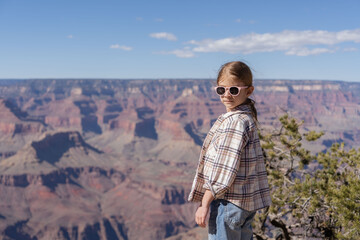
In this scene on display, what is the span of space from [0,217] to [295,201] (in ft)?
318

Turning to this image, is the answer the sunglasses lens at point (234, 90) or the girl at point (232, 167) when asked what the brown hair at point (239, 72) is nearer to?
the girl at point (232, 167)

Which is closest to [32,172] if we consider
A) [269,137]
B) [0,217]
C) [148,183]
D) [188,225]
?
[0,217]

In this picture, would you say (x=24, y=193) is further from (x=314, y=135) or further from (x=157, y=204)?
(x=314, y=135)

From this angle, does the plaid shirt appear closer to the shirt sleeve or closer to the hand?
the shirt sleeve

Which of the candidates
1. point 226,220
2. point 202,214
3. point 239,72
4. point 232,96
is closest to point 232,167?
point 202,214

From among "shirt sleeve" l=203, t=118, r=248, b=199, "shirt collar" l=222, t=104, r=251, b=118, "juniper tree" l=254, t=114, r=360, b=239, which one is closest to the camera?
"shirt sleeve" l=203, t=118, r=248, b=199

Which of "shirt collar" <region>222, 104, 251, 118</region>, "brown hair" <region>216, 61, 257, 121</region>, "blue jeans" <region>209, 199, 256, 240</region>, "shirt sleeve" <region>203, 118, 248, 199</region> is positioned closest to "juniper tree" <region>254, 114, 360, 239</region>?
"blue jeans" <region>209, 199, 256, 240</region>

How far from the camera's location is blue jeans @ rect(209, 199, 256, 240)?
12.4 ft

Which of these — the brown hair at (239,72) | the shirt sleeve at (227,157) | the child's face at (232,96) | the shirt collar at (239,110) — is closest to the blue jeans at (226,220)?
the shirt sleeve at (227,157)

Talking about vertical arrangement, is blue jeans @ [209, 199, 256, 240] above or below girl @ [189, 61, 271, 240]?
below

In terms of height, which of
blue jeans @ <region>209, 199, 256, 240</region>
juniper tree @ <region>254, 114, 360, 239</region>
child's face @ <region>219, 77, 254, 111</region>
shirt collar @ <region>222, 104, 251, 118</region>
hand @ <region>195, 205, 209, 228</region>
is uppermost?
child's face @ <region>219, 77, 254, 111</region>

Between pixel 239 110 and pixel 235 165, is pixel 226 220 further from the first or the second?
pixel 239 110

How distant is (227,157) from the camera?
11.7 feet

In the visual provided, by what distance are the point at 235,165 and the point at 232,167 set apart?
0.04 meters
